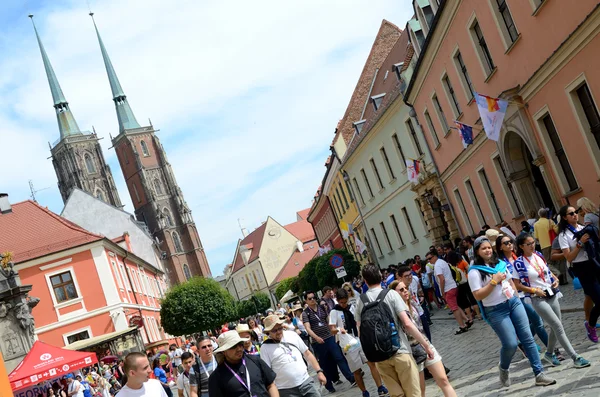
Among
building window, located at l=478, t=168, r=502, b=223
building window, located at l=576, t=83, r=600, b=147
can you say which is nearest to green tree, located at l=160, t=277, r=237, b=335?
building window, located at l=478, t=168, r=502, b=223

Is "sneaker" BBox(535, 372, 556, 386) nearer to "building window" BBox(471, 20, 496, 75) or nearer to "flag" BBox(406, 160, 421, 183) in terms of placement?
"building window" BBox(471, 20, 496, 75)

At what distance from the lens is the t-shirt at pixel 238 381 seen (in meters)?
6.64

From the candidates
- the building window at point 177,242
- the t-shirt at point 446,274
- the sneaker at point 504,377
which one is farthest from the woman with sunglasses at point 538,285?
the building window at point 177,242

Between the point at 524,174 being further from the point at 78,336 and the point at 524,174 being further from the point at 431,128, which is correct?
the point at 78,336

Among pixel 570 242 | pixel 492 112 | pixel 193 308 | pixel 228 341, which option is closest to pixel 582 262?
pixel 570 242

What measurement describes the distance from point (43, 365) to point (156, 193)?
10532 centimetres

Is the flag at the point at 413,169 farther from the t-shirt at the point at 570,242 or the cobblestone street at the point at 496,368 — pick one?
the t-shirt at the point at 570,242

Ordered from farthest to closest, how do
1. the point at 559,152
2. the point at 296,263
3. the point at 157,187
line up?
the point at 157,187, the point at 296,263, the point at 559,152

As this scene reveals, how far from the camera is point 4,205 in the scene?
145 feet

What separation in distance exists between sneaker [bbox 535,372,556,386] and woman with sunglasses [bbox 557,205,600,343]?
5.28 ft

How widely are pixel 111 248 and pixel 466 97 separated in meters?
26.7

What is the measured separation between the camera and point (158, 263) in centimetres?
8181

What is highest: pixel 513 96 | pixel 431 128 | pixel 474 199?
pixel 431 128

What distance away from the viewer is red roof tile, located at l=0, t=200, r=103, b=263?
4038 centimetres
